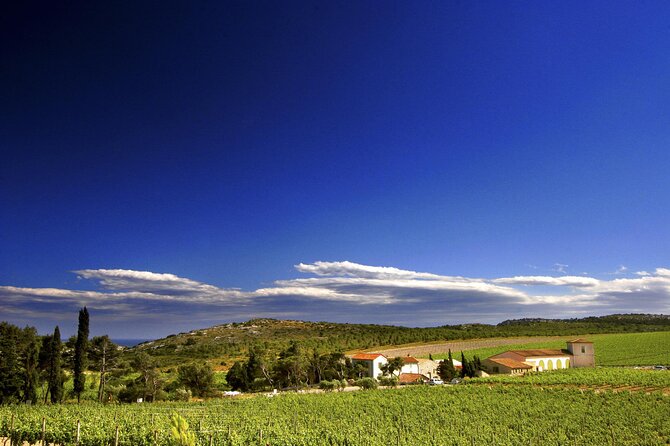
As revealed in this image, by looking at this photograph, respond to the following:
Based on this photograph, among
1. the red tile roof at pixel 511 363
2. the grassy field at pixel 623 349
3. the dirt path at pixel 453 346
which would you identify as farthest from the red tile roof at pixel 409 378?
the grassy field at pixel 623 349

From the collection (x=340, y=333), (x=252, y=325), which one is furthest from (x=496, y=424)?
(x=252, y=325)

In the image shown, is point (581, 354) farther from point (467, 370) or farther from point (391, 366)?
point (391, 366)

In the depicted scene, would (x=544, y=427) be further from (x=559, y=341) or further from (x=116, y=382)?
(x=559, y=341)

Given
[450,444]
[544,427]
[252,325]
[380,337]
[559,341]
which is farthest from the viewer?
[252,325]

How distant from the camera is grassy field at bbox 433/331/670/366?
271 ft

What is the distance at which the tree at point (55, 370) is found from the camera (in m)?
43.1

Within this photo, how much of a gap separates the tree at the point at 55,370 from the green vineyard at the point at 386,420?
29.8 feet

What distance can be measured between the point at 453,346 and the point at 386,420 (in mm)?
78222

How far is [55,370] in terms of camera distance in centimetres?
4388

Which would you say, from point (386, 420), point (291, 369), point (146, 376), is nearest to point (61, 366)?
point (146, 376)

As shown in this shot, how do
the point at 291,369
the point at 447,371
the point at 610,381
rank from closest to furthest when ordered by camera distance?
the point at 610,381
the point at 291,369
the point at 447,371

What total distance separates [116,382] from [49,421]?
29.5 metres

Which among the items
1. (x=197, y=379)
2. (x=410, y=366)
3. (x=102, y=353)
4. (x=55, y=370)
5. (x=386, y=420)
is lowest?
(x=410, y=366)

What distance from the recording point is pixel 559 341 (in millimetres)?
110812
